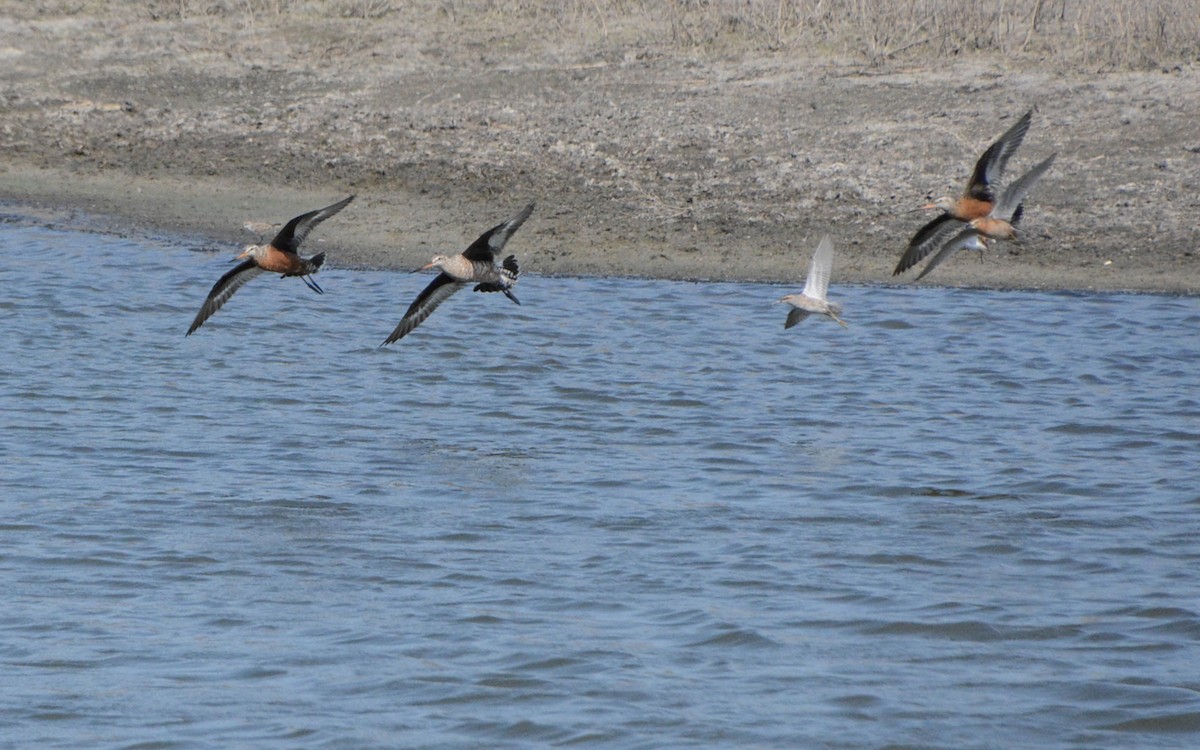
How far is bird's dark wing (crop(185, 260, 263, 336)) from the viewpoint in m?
10.3

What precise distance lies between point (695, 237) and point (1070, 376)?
389cm

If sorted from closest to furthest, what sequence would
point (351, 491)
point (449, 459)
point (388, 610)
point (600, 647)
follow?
1. point (600, 647)
2. point (388, 610)
3. point (351, 491)
4. point (449, 459)

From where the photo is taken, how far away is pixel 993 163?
10195 mm

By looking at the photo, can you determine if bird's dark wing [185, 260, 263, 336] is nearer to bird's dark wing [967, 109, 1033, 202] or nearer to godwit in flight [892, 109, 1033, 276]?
godwit in flight [892, 109, 1033, 276]

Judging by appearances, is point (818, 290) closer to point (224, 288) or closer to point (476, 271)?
point (476, 271)

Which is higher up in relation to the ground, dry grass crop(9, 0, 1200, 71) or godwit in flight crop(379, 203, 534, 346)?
dry grass crop(9, 0, 1200, 71)

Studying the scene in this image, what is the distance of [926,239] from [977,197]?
1.65 ft

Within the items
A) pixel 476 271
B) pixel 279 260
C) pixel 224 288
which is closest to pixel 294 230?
pixel 279 260

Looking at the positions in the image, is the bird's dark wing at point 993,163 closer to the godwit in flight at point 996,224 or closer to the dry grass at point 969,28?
the godwit in flight at point 996,224

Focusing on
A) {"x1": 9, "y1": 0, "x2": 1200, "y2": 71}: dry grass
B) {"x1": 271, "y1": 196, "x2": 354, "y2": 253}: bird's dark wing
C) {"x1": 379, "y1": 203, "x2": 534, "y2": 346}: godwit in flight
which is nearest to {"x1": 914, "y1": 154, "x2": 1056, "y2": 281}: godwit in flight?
{"x1": 379, "y1": 203, "x2": 534, "y2": 346}: godwit in flight

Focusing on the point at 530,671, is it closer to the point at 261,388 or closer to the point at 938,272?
the point at 261,388

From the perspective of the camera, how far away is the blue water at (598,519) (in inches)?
251

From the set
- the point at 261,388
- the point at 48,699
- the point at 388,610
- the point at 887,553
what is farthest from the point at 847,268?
the point at 48,699

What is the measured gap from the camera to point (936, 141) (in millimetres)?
15148
